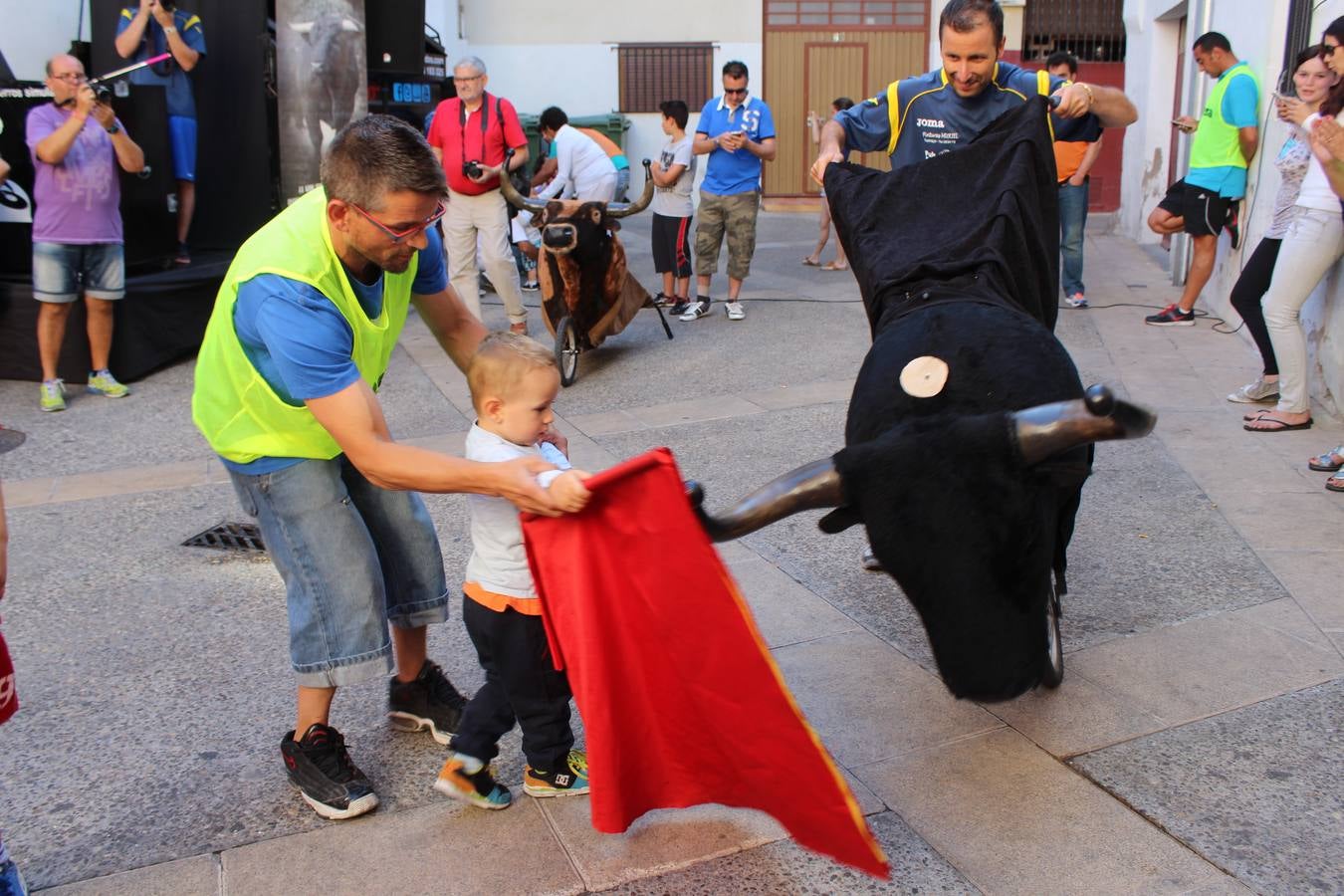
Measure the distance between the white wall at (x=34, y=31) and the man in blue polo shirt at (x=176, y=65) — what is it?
0.77 m

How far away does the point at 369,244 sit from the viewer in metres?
2.96

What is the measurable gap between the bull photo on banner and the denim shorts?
96.3 inches

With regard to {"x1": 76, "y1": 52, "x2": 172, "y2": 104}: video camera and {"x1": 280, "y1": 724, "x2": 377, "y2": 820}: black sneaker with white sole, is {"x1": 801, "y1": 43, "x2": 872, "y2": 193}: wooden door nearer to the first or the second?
{"x1": 76, "y1": 52, "x2": 172, "y2": 104}: video camera

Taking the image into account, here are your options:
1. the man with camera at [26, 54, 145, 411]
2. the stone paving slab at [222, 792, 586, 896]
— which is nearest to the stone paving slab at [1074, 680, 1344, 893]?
the stone paving slab at [222, 792, 586, 896]

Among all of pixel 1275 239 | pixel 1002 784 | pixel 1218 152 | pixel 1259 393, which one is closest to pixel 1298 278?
pixel 1275 239

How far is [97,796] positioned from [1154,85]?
14037mm

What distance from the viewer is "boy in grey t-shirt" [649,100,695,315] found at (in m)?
10.4

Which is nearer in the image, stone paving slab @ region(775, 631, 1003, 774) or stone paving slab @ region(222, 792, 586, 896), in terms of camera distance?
stone paving slab @ region(222, 792, 586, 896)

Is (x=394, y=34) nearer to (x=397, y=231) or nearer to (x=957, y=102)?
(x=957, y=102)

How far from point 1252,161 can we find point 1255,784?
6.60 m

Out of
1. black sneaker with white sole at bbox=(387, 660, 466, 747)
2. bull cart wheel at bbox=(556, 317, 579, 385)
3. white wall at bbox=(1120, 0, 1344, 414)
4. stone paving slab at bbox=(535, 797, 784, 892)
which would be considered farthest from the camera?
bull cart wheel at bbox=(556, 317, 579, 385)

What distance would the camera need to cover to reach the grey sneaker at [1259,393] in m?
7.21

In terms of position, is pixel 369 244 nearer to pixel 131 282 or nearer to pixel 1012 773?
pixel 1012 773

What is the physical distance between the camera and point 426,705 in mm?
3721
